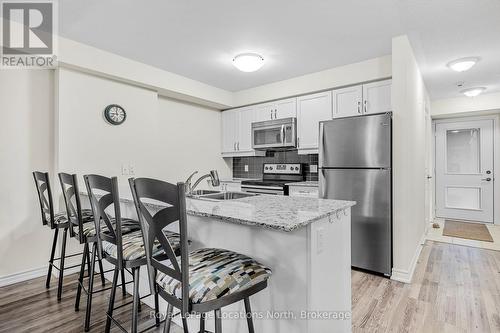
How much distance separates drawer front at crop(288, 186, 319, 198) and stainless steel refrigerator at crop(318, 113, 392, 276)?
0.35 metres

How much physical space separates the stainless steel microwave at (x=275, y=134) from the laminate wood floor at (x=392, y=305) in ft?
6.50

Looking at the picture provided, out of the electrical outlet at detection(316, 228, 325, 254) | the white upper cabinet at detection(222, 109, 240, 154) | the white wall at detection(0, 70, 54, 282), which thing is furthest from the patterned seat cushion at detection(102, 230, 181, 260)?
the white upper cabinet at detection(222, 109, 240, 154)

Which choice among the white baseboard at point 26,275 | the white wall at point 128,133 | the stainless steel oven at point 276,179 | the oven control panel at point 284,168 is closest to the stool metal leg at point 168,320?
the white wall at point 128,133

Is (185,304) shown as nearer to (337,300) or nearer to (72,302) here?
(337,300)

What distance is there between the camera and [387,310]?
84.7 inches

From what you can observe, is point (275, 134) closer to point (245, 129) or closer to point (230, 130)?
point (245, 129)

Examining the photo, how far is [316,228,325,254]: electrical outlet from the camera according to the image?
1.36 m

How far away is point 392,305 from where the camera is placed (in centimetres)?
223

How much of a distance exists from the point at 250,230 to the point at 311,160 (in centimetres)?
296

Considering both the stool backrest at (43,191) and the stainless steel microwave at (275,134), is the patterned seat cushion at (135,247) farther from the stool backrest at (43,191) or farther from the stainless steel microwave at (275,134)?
the stainless steel microwave at (275,134)

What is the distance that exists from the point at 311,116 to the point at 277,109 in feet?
1.96

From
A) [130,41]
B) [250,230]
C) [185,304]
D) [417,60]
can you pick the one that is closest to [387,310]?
[250,230]

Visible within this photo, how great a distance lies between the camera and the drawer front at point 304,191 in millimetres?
3484

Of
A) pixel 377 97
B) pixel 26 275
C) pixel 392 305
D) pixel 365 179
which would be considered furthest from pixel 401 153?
pixel 26 275
